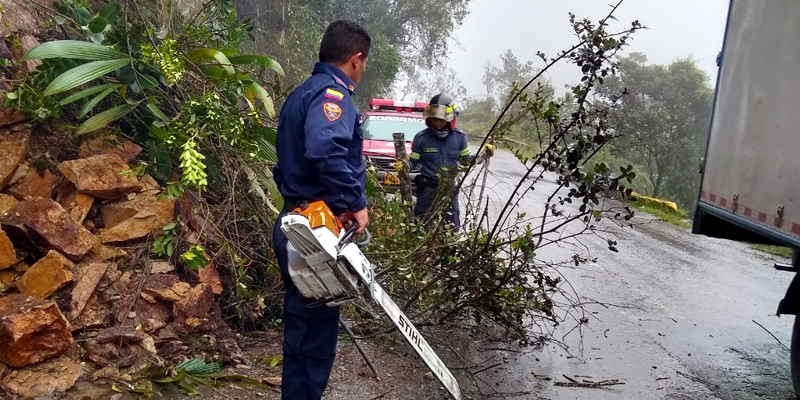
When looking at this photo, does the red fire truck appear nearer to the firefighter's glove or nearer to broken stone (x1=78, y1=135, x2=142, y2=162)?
the firefighter's glove

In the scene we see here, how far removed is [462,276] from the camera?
4.22 meters

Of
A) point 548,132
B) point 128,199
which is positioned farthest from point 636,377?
point 128,199

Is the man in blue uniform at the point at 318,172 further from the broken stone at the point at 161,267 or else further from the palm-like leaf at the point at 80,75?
the palm-like leaf at the point at 80,75

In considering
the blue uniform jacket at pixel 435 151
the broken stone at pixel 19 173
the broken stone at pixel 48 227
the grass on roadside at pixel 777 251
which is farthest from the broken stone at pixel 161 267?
the grass on roadside at pixel 777 251

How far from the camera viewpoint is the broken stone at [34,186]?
398 cm

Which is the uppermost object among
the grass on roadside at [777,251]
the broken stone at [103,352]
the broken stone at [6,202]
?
the broken stone at [6,202]

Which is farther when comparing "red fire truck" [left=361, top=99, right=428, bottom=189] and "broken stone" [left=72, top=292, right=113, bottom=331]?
"red fire truck" [left=361, top=99, right=428, bottom=189]

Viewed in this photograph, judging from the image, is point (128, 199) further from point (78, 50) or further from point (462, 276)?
point (462, 276)

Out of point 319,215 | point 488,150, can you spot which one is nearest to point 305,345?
point 319,215

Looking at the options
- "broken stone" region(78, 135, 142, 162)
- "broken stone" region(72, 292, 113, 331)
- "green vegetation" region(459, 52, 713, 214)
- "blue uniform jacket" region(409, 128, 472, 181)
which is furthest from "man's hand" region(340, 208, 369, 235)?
"green vegetation" region(459, 52, 713, 214)

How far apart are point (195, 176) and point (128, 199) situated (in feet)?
2.56

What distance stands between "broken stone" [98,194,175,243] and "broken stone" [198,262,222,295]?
1.31 ft

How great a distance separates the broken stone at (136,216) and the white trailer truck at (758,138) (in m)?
3.89

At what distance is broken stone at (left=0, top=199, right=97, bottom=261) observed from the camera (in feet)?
11.9
